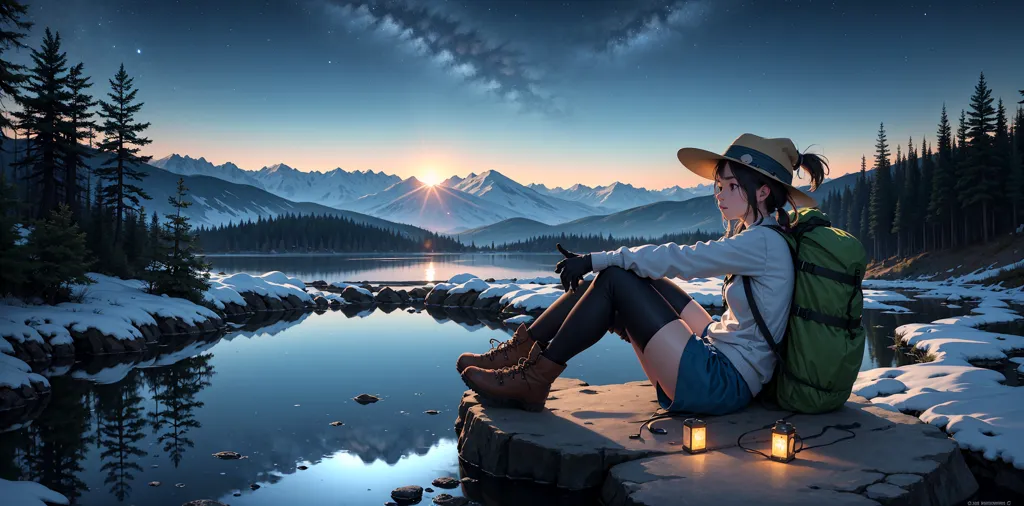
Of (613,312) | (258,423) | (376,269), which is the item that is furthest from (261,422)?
(376,269)

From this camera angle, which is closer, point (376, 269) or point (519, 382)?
point (519, 382)

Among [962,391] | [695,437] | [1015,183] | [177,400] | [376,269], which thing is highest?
[1015,183]

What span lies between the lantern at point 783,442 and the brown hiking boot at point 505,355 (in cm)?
214

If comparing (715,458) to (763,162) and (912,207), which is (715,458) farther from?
(912,207)

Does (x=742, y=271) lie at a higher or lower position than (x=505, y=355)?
higher

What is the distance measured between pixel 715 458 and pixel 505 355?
221 cm

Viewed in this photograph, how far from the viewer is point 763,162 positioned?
468cm

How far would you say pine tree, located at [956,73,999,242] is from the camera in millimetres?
50562

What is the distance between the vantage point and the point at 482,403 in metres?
6.43

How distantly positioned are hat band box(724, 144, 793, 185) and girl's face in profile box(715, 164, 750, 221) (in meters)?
0.19

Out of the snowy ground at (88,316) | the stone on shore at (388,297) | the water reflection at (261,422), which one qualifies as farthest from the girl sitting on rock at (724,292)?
the stone on shore at (388,297)

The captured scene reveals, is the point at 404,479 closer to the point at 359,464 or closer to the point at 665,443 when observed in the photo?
the point at 359,464

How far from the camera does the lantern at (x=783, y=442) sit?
168 inches

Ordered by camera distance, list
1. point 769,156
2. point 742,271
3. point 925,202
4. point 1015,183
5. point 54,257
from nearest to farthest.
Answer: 1. point 742,271
2. point 769,156
3. point 54,257
4. point 1015,183
5. point 925,202
